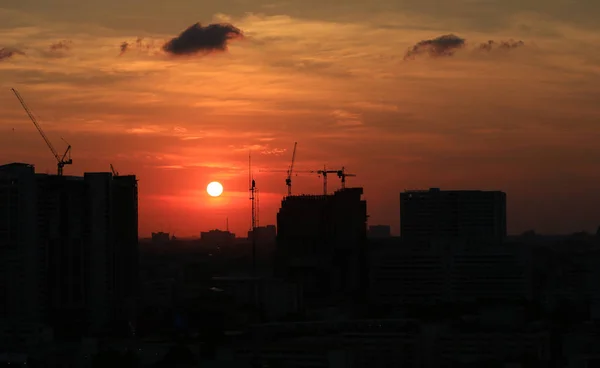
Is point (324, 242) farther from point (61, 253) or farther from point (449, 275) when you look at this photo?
point (61, 253)

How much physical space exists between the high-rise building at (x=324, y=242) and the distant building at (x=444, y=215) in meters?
17.9

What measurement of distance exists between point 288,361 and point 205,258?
127m

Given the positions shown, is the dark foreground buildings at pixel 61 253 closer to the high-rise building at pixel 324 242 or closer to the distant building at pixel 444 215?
the high-rise building at pixel 324 242

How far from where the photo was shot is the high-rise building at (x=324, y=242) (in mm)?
114312

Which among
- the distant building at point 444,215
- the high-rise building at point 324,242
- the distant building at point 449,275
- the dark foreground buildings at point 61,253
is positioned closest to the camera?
the dark foreground buildings at point 61,253

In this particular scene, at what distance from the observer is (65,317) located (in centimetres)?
8462

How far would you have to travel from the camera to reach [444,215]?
14012 cm

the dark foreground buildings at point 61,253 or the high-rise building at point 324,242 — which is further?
the high-rise building at point 324,242

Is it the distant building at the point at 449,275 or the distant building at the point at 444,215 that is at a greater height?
the distant building at the point at 444,215

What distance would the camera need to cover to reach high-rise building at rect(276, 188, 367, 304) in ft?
375

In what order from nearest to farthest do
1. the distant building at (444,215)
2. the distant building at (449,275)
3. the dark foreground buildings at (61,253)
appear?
the dark foreground buildings at (61,253)
the distant building at (449,275)
the distant building at (444,215)

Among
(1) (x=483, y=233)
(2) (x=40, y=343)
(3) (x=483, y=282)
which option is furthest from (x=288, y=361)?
(1) (x=483, y=233)

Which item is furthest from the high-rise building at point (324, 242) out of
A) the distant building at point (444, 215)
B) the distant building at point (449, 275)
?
the distant building at point (444, 215)

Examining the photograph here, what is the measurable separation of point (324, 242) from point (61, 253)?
118 feet
